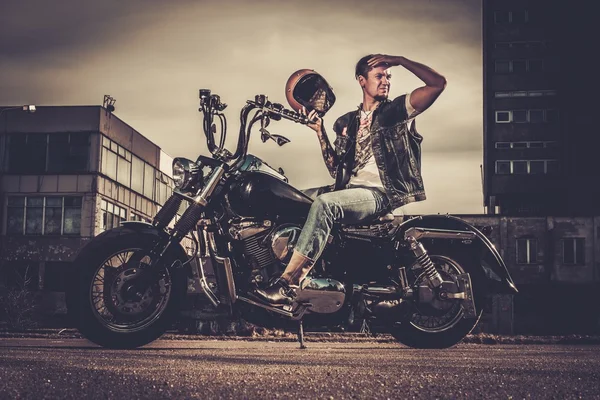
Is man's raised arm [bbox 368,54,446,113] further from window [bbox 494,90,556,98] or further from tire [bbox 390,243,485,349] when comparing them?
window [bbox 494,90,556,98]

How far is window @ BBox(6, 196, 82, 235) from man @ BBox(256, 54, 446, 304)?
4456 cm

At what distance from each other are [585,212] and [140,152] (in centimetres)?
3417

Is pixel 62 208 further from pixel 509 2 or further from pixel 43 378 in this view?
pixel 43 378

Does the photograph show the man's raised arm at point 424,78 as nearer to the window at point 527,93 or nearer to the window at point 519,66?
the window at point 527,93

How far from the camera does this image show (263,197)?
7.72 m

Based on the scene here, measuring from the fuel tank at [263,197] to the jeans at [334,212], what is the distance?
0.70 ft

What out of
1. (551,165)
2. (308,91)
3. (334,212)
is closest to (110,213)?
(551,165)

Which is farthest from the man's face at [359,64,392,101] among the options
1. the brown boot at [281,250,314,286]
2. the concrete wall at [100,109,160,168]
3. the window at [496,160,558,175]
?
the window at [496,160,558,175]

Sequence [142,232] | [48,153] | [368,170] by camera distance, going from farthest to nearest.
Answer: [48,153] → [368,170] → [142,232]

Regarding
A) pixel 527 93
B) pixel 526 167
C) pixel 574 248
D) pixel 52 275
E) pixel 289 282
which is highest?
pixel 527 93

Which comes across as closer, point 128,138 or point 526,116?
point 128,138

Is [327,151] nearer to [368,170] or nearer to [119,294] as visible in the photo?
[368,170]

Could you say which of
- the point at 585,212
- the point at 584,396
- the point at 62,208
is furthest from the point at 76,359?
the point at 585,212

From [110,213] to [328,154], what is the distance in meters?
45.7
